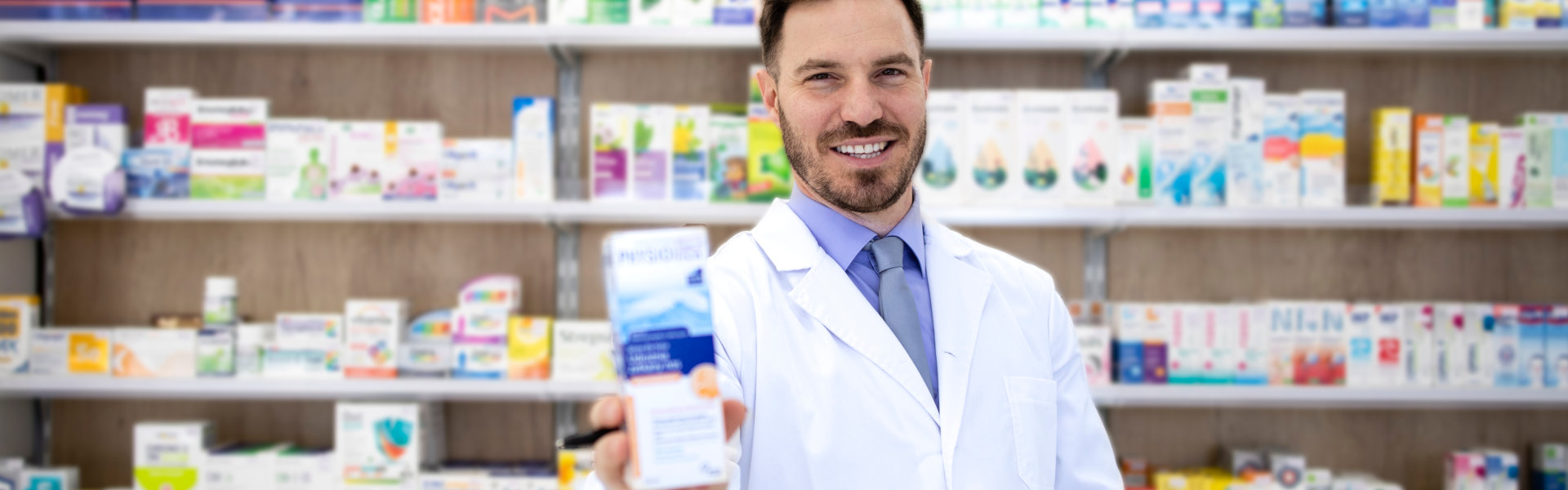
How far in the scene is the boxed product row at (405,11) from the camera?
250 cm

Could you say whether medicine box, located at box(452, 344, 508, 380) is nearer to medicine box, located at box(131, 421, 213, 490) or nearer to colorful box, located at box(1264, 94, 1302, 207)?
medicine box, located at box(131, 421, 213, 490)

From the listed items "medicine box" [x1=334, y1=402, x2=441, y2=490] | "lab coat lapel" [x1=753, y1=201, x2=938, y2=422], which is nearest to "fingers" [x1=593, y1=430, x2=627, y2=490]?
"lab coat lapel" [x1=753, y1=201, x2=938, y2=422]

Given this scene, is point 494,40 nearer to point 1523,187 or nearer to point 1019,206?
point 1019,206

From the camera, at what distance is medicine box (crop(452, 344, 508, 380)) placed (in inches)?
98.3

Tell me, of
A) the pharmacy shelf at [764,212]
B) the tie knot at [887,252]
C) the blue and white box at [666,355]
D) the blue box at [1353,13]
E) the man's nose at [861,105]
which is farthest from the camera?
the blue box at [1353,13]

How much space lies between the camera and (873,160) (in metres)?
1.12

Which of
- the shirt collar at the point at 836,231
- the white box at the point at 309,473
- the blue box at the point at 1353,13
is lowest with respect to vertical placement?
the white box at the point at 309,473

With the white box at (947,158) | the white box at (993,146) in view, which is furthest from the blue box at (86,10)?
the white box at (993,146)

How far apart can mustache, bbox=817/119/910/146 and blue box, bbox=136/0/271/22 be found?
2.07 m

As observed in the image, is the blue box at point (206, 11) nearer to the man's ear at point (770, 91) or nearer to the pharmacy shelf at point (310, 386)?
the pharmacy shelf at point (310, 386)

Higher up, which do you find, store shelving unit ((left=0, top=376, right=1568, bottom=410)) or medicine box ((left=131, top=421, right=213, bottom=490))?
store shelving unit ((left=0, top=376, right=1568, bottom=410))

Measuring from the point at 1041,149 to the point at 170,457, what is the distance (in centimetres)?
240

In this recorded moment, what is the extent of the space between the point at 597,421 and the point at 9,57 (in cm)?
289

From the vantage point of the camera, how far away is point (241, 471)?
2.48 metres
